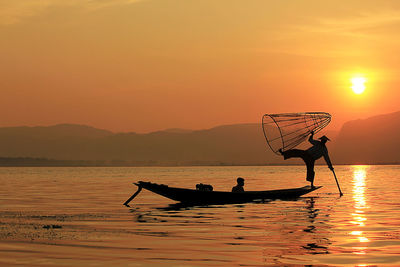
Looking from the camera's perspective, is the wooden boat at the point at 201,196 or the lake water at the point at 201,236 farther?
the wooden boat at the point at 201,196

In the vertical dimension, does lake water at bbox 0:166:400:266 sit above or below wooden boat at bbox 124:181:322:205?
below

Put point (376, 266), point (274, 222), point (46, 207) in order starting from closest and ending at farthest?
point (376, 266)
point (274, 222)
point (46, 207)

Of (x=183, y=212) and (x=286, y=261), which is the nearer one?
(x=286, y=261)

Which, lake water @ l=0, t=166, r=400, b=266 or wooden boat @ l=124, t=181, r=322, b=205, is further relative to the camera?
wooden boat @ l=124, t=181, r=322, b=205

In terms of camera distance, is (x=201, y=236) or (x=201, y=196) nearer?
(x=201, y=236)

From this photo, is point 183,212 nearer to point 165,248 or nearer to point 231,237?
point 231,237

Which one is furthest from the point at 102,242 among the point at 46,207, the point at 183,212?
the point at 46,207

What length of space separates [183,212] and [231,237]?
37.7ft

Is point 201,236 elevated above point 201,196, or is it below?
below

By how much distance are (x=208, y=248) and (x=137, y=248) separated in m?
2.12

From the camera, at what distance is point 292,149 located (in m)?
42.8

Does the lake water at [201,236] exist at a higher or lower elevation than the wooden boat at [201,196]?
lower

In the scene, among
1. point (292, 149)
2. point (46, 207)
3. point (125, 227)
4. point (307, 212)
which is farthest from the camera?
point (292, 149)

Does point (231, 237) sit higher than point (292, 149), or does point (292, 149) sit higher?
point (292, 149)
